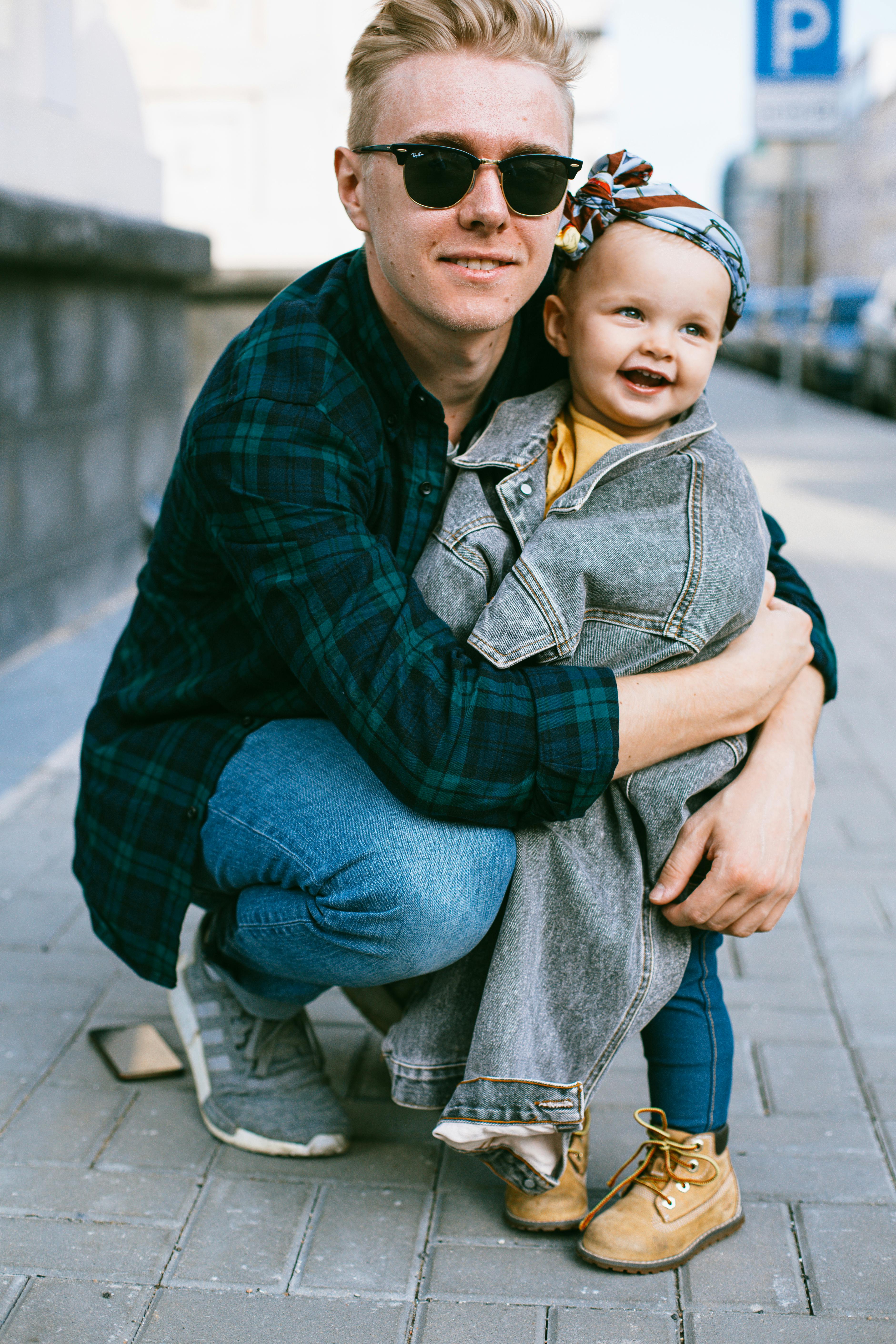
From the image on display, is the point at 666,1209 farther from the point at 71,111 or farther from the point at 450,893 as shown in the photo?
the point at 71,111

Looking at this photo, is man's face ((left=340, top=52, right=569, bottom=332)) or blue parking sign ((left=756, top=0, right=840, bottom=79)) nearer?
man's face ((left=340, top=52, right=569, bottom=332))

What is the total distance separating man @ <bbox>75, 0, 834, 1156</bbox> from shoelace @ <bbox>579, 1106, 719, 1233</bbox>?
35 cm

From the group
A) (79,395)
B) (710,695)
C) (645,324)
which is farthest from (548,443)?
(79,395)

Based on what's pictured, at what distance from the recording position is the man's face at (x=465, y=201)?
6.18 ft

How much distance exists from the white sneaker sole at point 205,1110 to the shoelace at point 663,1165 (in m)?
0.45

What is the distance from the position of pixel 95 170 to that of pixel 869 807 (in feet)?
13.9

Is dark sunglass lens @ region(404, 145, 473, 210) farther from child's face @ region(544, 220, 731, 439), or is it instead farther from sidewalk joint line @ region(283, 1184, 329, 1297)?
sidewalk joint line @ region(283, 1184, 329, 1297)

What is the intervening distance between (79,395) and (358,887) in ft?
14.1

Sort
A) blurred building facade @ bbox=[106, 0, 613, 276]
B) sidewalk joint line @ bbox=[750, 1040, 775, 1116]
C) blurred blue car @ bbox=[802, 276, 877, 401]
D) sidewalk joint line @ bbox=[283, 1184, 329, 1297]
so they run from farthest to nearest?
blurred blue car @ bbox=[802, 276, 877, 401]
blurred building facade @ bbox=[106, 0, 613, 276]
sidewalk joint line @ bbox=[750, 1040, 775, 1116]
sidewalk joint line @ bbox=[283, 1184, 329, 1297]

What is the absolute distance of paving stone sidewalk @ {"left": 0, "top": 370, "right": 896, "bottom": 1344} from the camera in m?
1.87

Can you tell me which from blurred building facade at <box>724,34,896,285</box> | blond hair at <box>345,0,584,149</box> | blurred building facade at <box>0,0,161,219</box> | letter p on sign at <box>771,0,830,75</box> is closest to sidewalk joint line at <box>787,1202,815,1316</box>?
blond hair at <box>345,0,584,149</box>

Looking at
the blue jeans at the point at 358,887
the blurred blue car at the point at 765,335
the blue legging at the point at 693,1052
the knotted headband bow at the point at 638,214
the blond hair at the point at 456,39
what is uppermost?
the blond hair at the point at 456,39

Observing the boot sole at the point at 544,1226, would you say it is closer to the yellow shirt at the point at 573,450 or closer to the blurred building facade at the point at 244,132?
the yellow shirt at the point at 573,450

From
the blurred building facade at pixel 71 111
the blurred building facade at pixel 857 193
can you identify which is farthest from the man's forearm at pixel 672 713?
the blurred building facade at pixel 857 193
